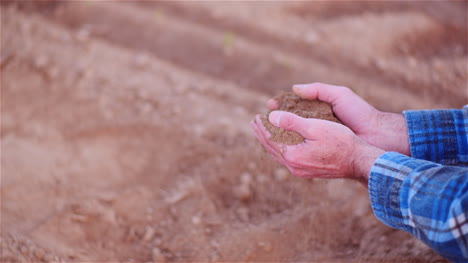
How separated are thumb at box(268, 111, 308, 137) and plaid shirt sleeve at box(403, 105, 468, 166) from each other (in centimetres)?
45

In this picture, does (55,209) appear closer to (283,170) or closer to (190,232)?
(190,232)

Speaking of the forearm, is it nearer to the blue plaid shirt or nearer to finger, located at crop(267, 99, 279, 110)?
the blue plaid shirt

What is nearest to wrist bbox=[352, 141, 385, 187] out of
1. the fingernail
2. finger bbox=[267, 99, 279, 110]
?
the fingernail

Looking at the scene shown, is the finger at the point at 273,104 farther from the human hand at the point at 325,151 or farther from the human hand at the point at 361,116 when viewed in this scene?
the human hand at the point at 325,151

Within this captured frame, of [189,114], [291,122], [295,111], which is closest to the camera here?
[291,122]

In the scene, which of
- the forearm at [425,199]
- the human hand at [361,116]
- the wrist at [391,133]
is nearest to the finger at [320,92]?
the human hand at [361,116]

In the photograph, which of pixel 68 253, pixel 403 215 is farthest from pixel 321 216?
pixel 68 253

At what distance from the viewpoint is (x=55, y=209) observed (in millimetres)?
1872

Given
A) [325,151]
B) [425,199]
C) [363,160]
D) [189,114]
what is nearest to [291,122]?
[325,151]

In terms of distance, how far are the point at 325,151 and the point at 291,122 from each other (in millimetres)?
167

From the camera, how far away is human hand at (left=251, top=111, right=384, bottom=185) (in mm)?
1451

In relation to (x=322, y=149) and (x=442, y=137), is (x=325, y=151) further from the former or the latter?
(x=442, y=137)

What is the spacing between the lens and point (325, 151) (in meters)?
1.47

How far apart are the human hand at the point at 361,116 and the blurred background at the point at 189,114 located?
381 millimetres
